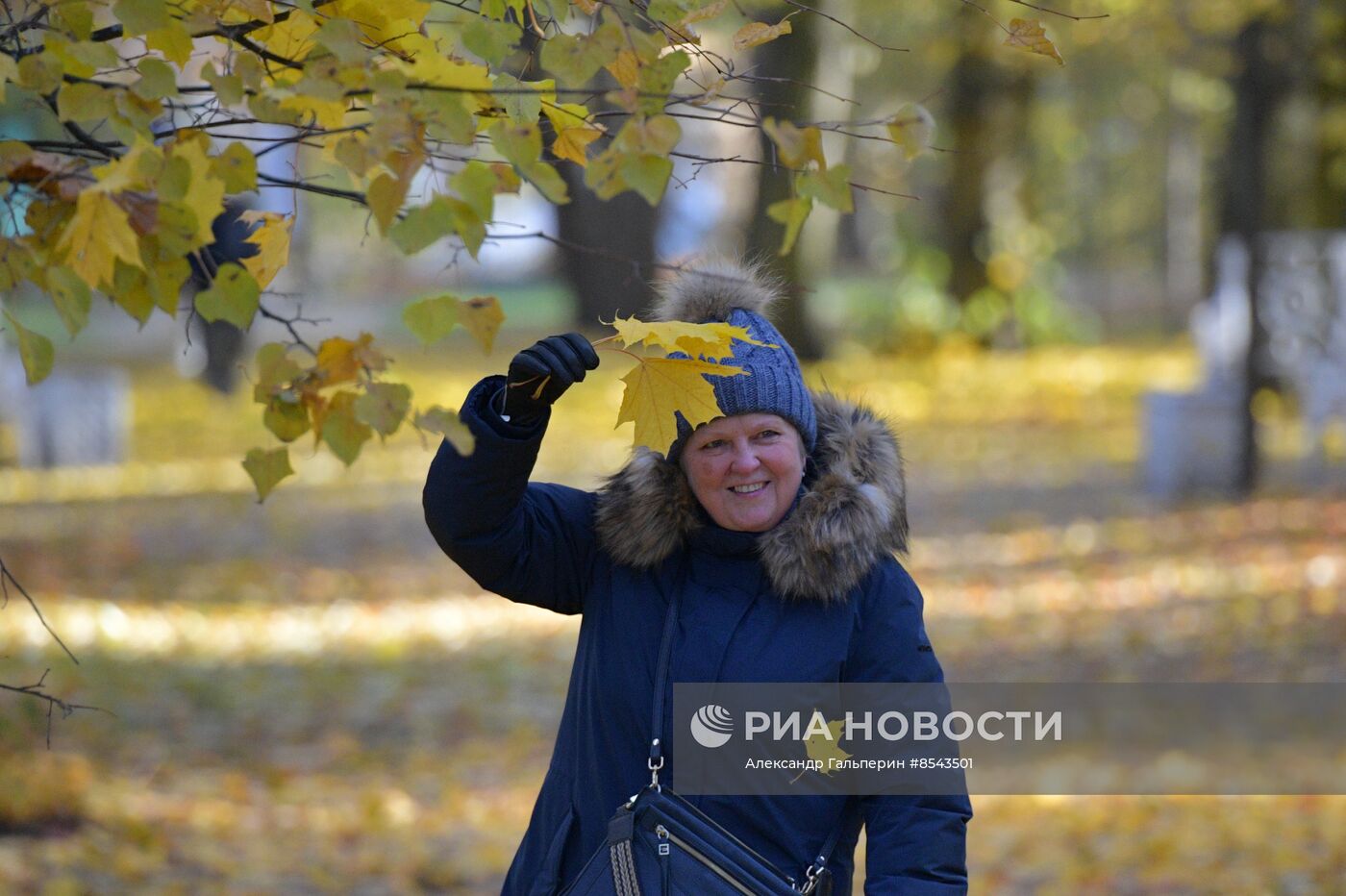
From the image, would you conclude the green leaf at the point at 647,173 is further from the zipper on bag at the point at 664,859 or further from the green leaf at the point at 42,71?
the zipper on bag at the point at 664,859

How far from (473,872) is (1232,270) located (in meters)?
10.5

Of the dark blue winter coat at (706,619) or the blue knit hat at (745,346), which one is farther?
the blue knit hat at (745,346)

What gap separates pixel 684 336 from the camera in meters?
2.53

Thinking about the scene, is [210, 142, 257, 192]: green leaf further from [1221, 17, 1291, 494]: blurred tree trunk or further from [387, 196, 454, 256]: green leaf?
[1221, 17, 1291, 494]: blurred tree trunk

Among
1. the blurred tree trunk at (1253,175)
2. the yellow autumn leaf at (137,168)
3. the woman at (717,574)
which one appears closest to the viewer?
the yellow autumn leaf at (137,168)

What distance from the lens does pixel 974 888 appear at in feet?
18.9

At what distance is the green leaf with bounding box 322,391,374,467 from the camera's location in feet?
7.10

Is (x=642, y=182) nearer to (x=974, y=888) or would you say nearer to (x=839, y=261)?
(x=974, y=888)

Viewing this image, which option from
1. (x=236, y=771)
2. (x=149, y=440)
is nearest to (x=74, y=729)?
(x=236, y=771)

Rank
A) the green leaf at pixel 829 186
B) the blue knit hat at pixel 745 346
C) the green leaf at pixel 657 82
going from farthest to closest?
the blue knit hat at pixel 745 346 → the green leaf at pixel 829 186 → the green leaf at pixel 657 82

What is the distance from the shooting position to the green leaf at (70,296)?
2.12 metres

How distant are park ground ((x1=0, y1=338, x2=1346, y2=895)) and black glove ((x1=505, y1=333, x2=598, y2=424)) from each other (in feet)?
4.19

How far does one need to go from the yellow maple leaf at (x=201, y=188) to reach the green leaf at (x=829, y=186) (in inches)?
33.8

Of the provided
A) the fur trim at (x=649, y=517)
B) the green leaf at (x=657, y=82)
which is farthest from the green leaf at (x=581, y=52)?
the fur trim at (x=649, y=517)
